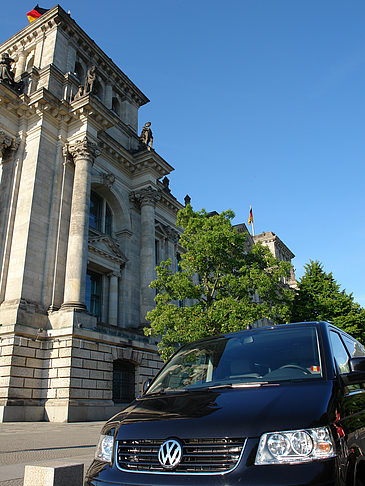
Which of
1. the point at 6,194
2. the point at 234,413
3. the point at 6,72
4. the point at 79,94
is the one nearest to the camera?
the point at 234,413

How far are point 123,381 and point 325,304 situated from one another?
Answer: 18330mm

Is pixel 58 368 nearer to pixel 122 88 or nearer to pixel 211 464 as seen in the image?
pixel 211 464

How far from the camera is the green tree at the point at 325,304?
102ft

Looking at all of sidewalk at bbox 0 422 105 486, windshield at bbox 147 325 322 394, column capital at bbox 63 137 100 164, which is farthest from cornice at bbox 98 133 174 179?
windshield at bbox 147 325 322 394

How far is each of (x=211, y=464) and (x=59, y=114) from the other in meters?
23.6

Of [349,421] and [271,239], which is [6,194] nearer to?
[349,421]

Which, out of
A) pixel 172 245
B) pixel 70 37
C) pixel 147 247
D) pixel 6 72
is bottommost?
pixel 147 247

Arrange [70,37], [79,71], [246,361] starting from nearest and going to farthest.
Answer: [246,361]
[70,37]
[79,71]

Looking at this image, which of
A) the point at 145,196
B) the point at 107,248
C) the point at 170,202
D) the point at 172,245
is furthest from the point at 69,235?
the point at 170,202

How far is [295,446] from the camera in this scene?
8.11 feet

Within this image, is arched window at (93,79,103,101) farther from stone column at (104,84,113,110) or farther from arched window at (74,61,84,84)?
arched window at (74,61,84,84)

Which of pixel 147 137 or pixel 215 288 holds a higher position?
pixel 147 137

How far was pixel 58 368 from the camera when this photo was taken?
58.1 ft

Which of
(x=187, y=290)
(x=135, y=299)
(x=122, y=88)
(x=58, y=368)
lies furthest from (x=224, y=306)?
(x=122, y=88)
